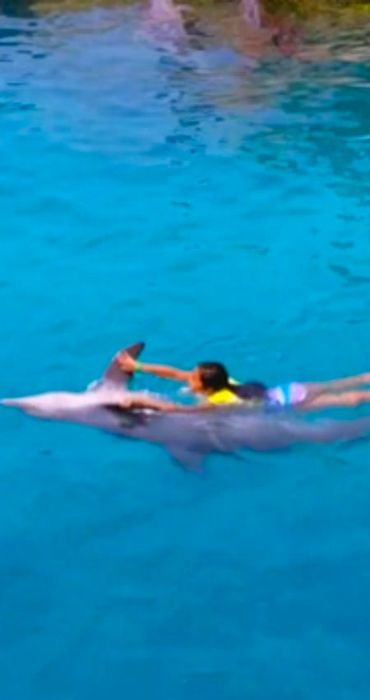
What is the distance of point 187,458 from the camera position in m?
7.20

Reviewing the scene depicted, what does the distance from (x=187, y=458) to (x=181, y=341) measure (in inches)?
75.7

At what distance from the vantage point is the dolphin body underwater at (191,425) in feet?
24.0

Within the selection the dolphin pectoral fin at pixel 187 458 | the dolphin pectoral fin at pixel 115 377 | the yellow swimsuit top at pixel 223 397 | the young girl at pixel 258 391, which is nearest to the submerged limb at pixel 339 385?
the young girl at pixel 258 391

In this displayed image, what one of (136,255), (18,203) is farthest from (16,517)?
(18,203)

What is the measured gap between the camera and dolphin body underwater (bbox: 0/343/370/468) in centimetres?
730

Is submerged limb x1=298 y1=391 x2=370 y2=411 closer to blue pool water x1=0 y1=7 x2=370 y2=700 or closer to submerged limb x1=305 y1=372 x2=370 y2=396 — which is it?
submerged limb x1=305 y1=372 x2=370 y2=396

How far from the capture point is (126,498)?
7016mm

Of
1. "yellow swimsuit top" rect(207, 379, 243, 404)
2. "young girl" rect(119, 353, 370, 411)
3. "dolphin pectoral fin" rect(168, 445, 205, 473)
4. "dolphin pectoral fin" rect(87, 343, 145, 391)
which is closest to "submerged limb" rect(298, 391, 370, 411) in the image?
"young girl" rect(119, 353, 370, 411)

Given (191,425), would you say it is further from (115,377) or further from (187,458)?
(115,377)

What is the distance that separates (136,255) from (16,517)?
14.0 feet

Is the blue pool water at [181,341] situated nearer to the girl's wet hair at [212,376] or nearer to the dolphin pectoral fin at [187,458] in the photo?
the dolphin pectoral fin at [187,458]

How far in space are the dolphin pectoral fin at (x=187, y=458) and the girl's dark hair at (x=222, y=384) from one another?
1.62ft

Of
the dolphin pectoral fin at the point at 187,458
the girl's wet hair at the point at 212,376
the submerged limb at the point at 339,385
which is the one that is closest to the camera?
the dolphin pectoral fin at the point at 187,458

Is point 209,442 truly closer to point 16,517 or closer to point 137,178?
point 16,517
